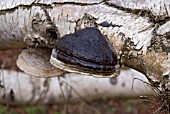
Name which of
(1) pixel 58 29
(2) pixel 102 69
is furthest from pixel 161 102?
(1) pixel 58 29

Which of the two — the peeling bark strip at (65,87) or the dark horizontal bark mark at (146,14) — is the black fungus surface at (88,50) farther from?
the peeling bark strip at (65,87)

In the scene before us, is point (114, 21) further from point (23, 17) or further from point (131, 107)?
point (131, 107)

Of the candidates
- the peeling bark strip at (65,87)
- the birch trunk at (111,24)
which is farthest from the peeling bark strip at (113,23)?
the peeling bark strip at (65,87)

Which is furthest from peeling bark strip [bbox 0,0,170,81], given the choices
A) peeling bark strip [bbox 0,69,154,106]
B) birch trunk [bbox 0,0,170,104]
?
peeling bark strip [bbox 0,69,154,106]

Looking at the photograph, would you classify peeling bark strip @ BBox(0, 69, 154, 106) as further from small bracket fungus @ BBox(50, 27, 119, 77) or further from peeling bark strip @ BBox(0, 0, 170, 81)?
small bracket fungus @ BBox(50, 27, 119, 77)

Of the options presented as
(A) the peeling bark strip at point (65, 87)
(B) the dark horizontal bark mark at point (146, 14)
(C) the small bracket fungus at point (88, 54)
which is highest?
(B) the dark horizontal bark mark at point (146, 14)

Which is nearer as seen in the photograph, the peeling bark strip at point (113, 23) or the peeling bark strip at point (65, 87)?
the peeling bark strip at point (113, 23)
